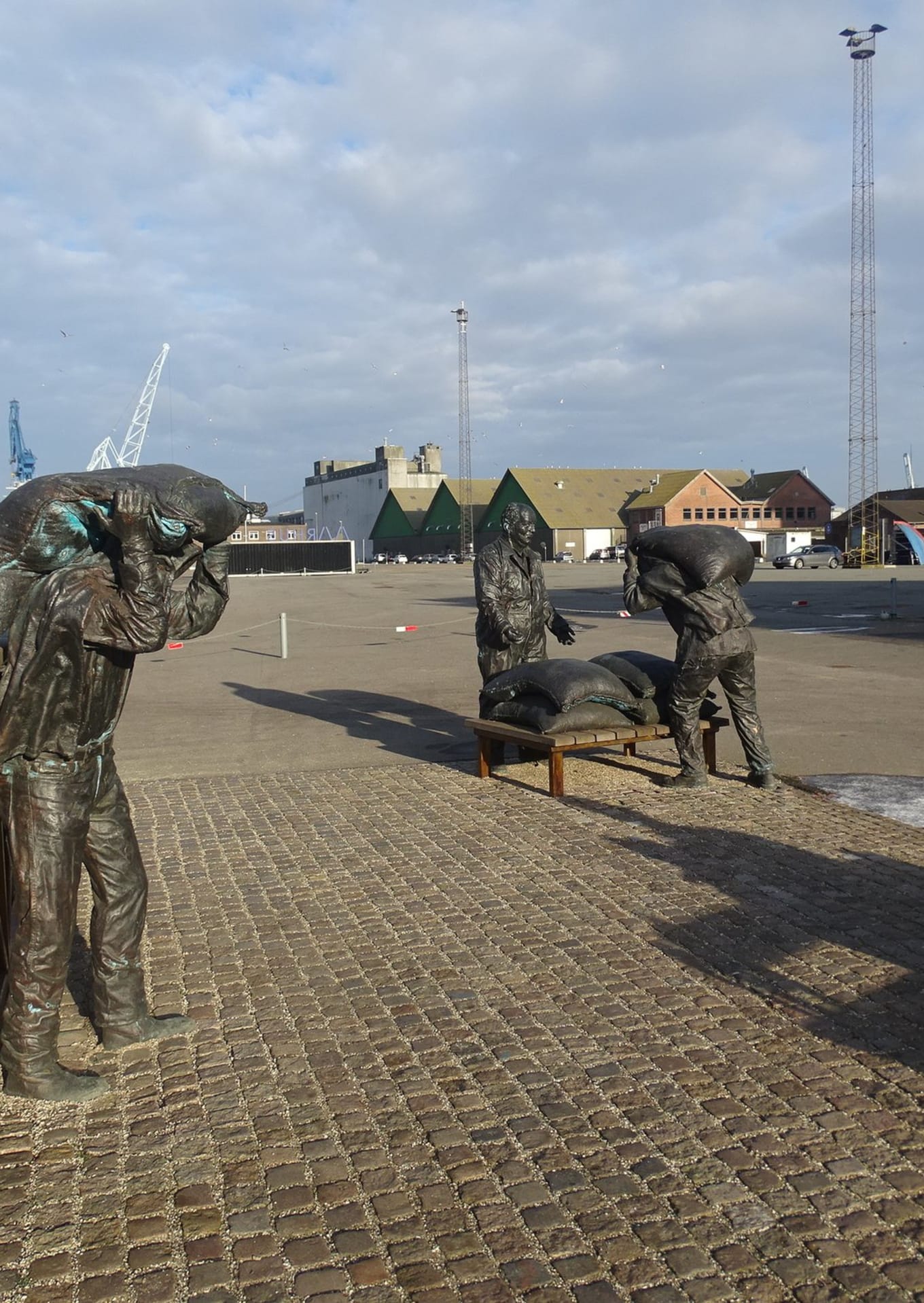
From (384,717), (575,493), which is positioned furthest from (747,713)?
(575,493)

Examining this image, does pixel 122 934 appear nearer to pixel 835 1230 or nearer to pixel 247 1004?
pixel 247 1004

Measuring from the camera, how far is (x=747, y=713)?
311 inches

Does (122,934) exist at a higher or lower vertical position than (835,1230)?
higher

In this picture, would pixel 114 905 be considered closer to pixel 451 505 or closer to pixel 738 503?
pixel 738 503

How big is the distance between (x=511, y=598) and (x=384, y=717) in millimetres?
3288

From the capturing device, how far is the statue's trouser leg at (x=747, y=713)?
790 centimetres

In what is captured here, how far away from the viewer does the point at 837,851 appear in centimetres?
631

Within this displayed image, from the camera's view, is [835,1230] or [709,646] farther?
[709,646]

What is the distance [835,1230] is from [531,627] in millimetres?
6352

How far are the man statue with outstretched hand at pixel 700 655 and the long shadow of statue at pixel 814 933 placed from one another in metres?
1.36

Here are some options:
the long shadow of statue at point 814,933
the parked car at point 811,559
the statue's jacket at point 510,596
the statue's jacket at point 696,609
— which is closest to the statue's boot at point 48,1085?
the long shadow of statue at point 814,933

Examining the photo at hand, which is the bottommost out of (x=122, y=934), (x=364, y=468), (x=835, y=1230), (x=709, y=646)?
(x=835, y=1230)

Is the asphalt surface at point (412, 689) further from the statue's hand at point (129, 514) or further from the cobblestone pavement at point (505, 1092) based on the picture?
the statue's hand at point (129, 514)

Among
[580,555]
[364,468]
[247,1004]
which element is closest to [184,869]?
[247,1004]
